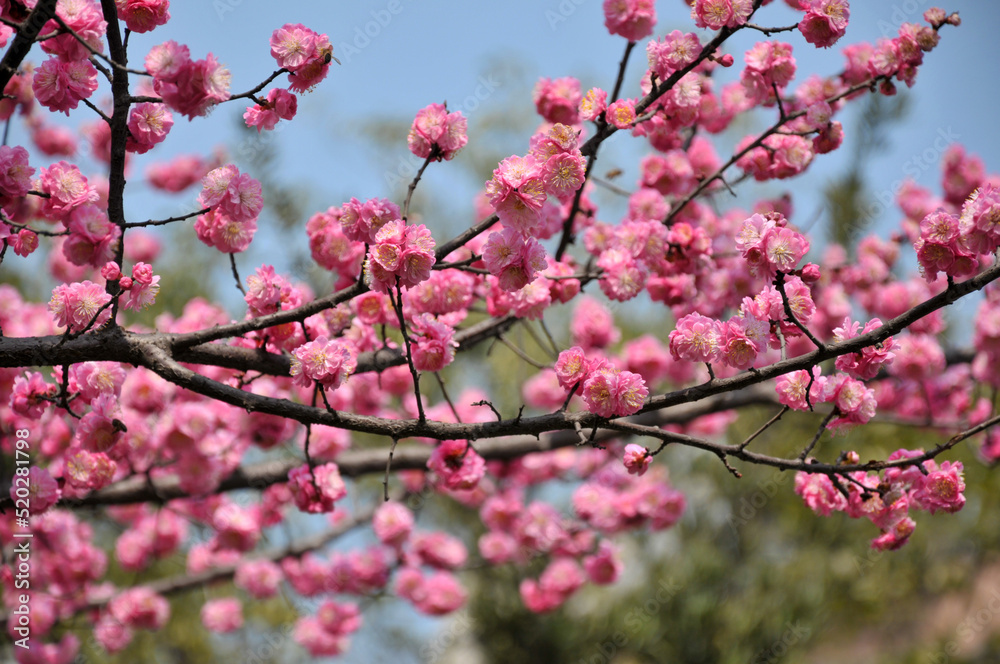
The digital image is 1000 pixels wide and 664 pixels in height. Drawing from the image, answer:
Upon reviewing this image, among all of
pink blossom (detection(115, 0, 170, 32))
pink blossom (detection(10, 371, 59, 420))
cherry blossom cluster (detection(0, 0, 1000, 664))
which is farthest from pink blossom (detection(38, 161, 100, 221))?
pink blossom (detection(10, 371, 59, 420))

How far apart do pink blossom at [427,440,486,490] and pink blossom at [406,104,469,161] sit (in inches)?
33.4

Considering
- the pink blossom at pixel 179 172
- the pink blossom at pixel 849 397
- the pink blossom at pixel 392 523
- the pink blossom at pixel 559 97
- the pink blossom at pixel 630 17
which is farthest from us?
the pink blossom at pixel 179 172

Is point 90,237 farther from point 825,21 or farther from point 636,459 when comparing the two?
point 825,21

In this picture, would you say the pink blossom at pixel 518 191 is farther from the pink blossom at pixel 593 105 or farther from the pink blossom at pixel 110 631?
the pink blossom at pixel 110 631

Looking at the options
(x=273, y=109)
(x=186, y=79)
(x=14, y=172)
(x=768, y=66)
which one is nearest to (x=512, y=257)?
(x=273, y=109)

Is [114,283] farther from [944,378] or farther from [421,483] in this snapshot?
[944,378]

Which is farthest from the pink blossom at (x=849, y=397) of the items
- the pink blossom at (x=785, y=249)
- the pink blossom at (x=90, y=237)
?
the pink blossom at (x=90, y=237)

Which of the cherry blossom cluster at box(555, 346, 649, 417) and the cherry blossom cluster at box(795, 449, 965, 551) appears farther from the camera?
the cherry blossom cluster at box(795, 449, 965, 551)

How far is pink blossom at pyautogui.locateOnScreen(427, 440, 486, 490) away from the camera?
2100 millimetres

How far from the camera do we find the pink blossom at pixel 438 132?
182 cm

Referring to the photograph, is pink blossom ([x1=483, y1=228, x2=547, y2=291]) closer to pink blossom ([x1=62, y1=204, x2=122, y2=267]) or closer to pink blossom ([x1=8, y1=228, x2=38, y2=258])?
pink blossom ([x1=62, y1=204, x2=122, y2=267])

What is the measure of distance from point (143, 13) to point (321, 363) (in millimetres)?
947

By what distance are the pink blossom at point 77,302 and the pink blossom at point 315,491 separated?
765 mm

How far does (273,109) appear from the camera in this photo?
1707 mm
